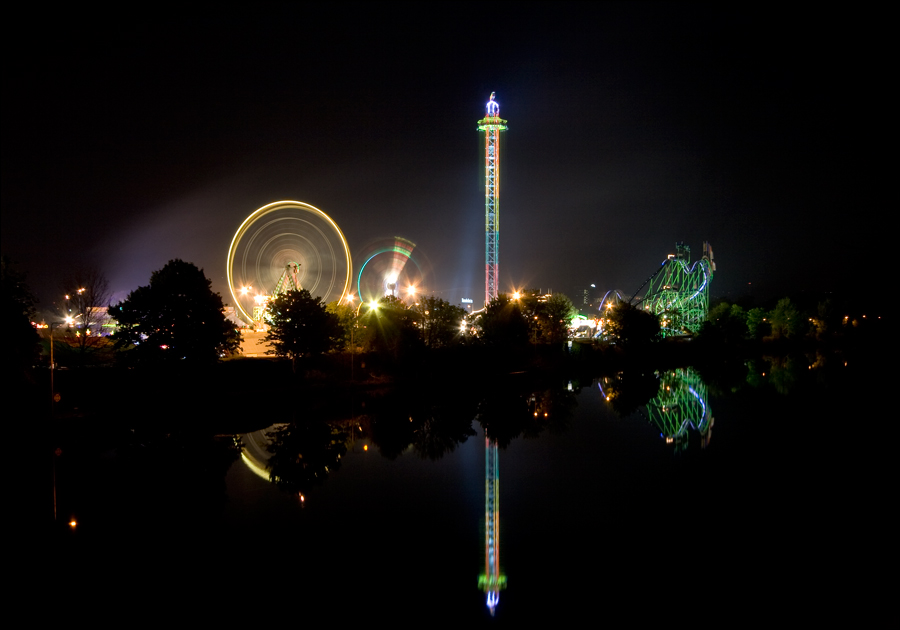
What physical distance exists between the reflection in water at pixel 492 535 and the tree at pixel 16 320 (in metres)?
13.0

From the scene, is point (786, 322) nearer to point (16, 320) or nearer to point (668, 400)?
point (668, 400)

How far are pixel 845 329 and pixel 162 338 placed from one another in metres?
67.2

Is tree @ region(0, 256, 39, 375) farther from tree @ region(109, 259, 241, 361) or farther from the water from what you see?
the water

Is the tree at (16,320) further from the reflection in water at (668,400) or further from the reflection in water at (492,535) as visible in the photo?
the reflection in water at (668,400)

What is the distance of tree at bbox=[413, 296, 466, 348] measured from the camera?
3067cm

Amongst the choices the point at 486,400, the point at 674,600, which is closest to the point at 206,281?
the point at 486,400

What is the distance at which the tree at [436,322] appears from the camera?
30.7 metres

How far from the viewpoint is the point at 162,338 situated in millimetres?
21438

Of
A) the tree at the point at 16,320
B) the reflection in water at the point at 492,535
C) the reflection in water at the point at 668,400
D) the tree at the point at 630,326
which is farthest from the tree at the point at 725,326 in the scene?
the tree at the point at 16,320

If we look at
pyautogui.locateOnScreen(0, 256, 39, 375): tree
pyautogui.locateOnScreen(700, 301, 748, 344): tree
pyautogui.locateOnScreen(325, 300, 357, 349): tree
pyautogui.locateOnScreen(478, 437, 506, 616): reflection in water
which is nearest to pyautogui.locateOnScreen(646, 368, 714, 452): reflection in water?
pyautogui.locateOnScreen(478, 437, 506, 616): reflection in water

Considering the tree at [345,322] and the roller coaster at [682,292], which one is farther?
the roller coaster at [682,292]

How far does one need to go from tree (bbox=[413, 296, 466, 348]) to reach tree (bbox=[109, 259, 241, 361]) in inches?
425

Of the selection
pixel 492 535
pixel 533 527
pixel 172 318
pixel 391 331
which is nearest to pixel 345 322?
pixel 391 331

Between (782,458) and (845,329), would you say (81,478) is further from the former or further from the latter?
(845,329)
